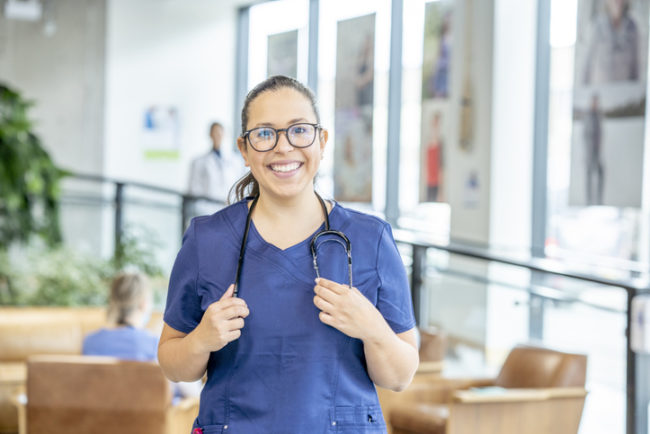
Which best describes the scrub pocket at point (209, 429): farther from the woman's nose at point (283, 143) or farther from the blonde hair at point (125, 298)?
the blonde hair at point (125, 298)

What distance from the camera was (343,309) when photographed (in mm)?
1562

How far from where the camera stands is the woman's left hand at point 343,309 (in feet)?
5.11

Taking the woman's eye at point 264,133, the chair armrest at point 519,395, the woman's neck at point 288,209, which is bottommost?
the chair armrest at point 519,395

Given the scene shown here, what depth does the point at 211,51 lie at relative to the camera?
40.5 ft

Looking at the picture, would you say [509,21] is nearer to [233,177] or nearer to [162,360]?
→ [233,177]

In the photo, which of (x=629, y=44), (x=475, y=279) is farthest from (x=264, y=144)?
(x=629, y=44)

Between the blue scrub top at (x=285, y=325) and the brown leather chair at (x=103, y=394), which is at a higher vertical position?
the blue scrub top at (x=285, y=325)

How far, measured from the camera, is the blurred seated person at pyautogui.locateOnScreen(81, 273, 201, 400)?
13.4 ft

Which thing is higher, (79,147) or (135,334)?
(79,147)

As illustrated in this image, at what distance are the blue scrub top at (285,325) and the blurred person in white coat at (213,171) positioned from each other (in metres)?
7.12

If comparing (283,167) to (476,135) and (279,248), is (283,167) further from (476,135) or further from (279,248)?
(476,135)

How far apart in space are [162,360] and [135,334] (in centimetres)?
247

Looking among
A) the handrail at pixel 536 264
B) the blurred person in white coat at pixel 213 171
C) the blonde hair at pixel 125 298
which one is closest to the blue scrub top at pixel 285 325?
the handrail at pixel 536 264

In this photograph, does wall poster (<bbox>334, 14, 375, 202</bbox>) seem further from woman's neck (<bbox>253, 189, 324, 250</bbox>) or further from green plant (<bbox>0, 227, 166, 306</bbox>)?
woman's neck (<bbox>253, 189, 324, 250</bbox>)
